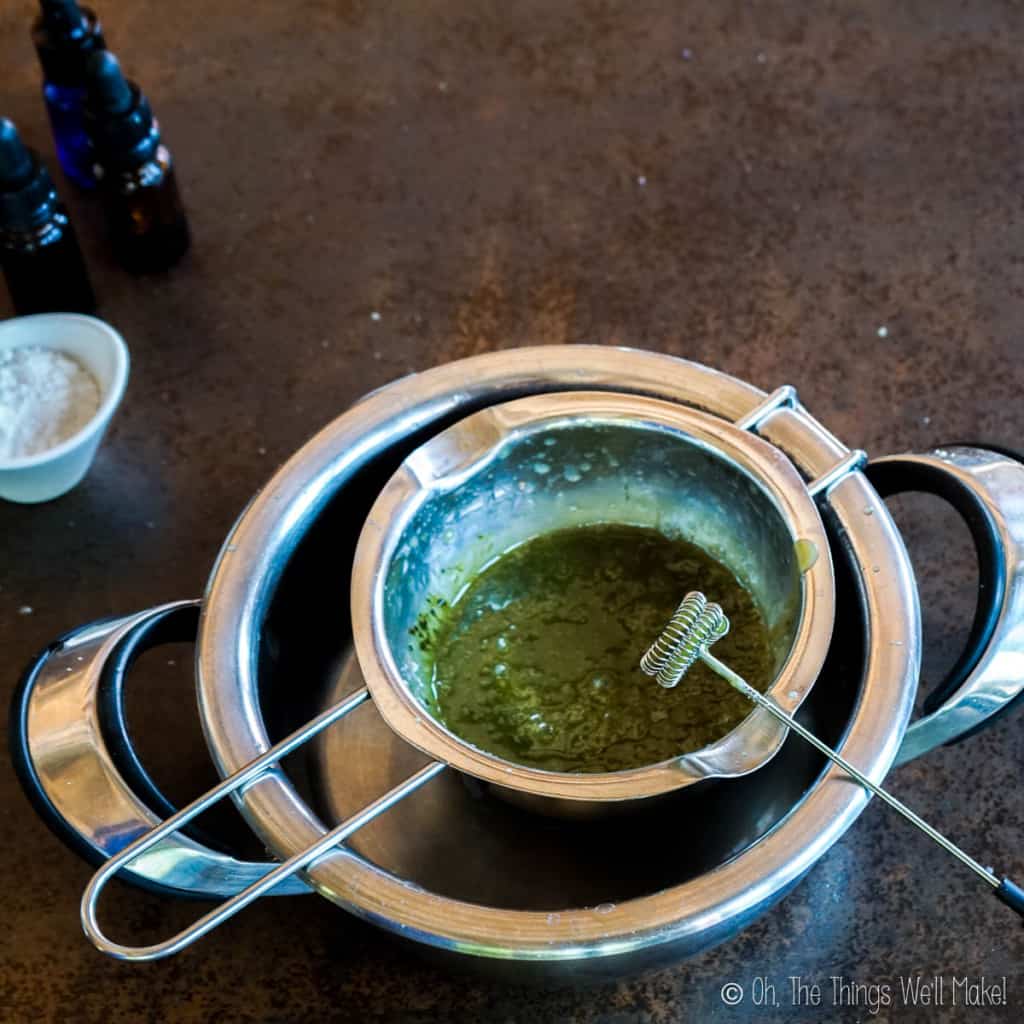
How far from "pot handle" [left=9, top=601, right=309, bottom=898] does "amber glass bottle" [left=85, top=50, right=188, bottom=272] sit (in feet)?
1.43

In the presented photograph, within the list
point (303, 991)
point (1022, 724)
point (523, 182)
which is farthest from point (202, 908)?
point (523, 182)

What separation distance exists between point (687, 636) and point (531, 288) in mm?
487

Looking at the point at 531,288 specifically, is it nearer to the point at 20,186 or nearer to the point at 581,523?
the point at 581,523

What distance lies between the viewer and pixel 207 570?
892mm

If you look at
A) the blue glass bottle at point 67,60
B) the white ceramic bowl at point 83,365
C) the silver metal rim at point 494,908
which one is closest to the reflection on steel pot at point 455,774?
the silver metal rim at point 494,908

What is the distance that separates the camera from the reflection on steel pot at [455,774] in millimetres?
572

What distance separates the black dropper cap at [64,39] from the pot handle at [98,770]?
1.78 feet

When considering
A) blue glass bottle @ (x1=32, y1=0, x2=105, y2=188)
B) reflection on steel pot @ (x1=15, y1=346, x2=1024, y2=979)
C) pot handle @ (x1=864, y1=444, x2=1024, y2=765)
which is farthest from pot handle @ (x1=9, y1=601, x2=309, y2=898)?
blue glass bottle @ (x1=32, y1=0, x2=105, y2=188)

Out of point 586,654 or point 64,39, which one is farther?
point 64,39

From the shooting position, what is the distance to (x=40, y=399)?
2.98ft

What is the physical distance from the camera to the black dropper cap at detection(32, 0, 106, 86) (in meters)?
0.98

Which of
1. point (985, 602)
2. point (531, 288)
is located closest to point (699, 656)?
point (985, 602)

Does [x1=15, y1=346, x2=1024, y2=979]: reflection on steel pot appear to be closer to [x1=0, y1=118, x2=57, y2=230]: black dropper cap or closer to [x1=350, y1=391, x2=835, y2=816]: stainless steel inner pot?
[x1=350, y1=391, x2=835, y2=816]: stainless steel inner pot

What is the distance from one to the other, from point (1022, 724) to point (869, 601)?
23 cm
